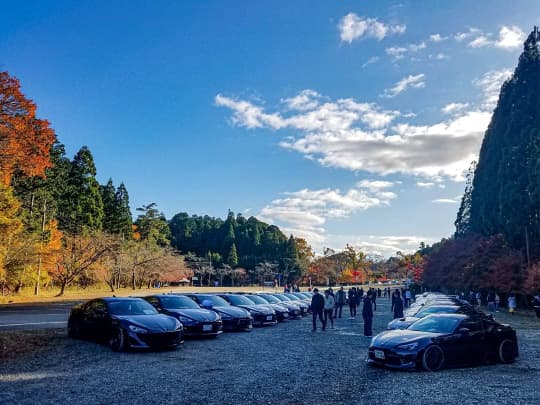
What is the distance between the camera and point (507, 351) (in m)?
9.44

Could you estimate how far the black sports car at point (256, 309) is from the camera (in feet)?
56.2

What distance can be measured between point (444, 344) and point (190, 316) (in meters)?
6.77

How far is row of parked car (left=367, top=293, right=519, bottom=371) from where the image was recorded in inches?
328

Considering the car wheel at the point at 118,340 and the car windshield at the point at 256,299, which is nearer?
the car wheel at the point at 118,340

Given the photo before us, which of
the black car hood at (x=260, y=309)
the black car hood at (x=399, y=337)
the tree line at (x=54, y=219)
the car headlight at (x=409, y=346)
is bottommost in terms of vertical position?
the black car hood at (x=260, y=309)

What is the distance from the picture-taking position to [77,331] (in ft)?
38.3

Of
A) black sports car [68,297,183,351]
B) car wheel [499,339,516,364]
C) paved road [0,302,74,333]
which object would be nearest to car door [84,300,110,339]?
black sports car [68,297,183,351]

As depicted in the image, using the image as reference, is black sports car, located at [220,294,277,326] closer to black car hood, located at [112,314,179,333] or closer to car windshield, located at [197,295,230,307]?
car windshield, located at [197,295,230,307]

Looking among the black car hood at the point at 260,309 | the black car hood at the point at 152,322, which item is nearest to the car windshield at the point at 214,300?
the black car hood at the point at 260,309

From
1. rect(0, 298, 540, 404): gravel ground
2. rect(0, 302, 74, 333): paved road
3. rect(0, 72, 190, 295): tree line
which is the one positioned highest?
→ rect(0, 72, 190, 295): tree line

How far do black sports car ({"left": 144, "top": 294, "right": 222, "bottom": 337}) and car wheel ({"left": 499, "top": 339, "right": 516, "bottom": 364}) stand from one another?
23.2 feet

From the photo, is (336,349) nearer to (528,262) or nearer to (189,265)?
(528,262)

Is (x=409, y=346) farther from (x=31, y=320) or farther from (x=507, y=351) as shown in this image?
(x=31, y=320)

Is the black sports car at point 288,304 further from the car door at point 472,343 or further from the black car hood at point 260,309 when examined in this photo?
the car door at point 472,343
